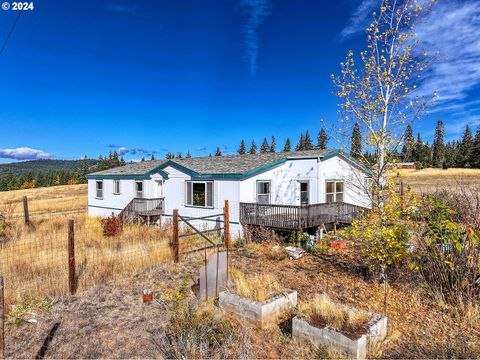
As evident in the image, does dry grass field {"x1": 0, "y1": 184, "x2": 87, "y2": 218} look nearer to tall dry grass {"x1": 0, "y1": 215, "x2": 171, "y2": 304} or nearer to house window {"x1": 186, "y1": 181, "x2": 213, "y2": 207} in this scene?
tall dry grass {"x1": 0, "y1": 215, "x2": 171, "y2": 304}

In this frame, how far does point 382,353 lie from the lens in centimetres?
432

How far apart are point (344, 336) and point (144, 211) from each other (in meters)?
15.8

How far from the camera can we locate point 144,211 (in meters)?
18.2

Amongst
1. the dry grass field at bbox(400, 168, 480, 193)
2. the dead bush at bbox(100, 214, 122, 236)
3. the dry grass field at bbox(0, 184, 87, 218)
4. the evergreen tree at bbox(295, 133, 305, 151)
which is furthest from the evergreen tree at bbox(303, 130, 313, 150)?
the dead bush at bbox(100, 214, 122, 236)

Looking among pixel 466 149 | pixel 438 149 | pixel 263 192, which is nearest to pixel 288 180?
pixel 263 192

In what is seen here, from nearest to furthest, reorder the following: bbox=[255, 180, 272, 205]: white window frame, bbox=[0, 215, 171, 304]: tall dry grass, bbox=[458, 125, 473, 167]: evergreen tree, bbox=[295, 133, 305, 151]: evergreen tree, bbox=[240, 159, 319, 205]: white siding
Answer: bbox=[0, 215, 171, 304]: tall dry grass → bbox=[240, 159, 319, 205]: white siding → bbox=[255, 180, 272, 205]: white window frame → bbox=[458, 125, 473, 167]: evergreen tree → bbox=[295, 133, 305, 151]: evergreen tree

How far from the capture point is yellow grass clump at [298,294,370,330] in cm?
457

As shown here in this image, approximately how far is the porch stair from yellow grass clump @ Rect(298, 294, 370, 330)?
1459cm

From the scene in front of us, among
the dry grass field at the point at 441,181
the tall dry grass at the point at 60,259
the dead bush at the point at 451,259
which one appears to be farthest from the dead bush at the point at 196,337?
the dry grass field at the point at 441,181

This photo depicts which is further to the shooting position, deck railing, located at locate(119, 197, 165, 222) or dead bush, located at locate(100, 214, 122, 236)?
deck railing, located at locate(119, 197, 165, 222)

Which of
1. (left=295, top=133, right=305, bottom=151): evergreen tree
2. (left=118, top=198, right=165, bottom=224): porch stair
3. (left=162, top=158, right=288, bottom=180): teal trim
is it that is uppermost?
(left=295, top=133, right=305, bottom=151): evergreen tree

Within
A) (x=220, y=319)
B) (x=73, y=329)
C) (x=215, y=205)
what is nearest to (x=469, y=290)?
(x=220, y=319)

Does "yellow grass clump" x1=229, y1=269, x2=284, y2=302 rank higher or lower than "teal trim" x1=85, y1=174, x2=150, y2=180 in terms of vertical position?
lower

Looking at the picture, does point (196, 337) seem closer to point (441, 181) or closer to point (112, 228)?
point (112, 228)
